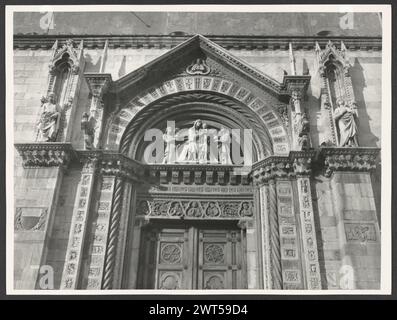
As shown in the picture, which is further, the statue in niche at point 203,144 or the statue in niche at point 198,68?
the statue in niche at point 198,68

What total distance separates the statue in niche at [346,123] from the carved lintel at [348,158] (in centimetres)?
25

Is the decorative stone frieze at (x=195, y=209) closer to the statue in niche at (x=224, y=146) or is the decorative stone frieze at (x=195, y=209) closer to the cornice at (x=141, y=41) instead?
the statue in niche at (x=224, y=146)

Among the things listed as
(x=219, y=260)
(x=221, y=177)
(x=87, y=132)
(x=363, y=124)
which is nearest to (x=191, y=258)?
(x=219, y=260)

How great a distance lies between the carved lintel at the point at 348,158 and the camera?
33.8 ft

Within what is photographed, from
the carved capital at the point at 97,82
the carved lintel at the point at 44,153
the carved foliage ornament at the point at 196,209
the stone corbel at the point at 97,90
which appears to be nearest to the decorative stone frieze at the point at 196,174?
the carved foliage ornament at the point at 196,209

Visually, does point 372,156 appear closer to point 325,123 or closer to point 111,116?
point 325,123

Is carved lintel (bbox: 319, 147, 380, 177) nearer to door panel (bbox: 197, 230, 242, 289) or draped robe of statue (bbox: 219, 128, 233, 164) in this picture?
draped robe of statue (bbox: 219, 128, 233, 164)

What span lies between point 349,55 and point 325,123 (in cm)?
257

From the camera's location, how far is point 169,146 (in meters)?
11.6

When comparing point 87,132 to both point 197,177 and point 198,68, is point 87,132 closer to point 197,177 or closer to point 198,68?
point 197,177

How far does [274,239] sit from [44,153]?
5551 mm

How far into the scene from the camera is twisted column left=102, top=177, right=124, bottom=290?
9383mm

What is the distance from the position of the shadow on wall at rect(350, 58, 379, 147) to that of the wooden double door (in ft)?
12.5

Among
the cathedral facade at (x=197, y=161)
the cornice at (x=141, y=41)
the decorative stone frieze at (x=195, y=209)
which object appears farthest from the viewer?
the cornice at (x=141, y=41)
